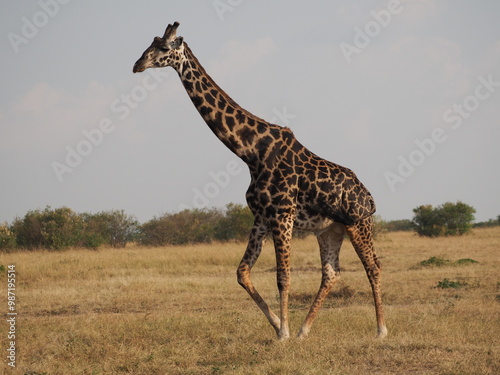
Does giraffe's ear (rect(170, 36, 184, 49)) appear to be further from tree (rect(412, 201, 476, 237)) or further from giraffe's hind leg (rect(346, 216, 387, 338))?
tree (rect(412, 201, 476, 237))

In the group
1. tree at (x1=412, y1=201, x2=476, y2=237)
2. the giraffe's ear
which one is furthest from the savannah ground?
tree at (x1=412, y1=201, x2=476, y2=237)

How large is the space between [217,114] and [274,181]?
3.68 feet

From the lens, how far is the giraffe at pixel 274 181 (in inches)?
297

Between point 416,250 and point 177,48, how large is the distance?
1844 cm

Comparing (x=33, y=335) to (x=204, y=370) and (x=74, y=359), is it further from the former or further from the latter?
(x=204, y=370)

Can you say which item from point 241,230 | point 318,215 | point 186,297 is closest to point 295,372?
point 318,215

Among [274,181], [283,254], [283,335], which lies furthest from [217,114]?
[283,335]

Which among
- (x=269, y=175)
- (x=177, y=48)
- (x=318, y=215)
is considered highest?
(x=177, y=48)

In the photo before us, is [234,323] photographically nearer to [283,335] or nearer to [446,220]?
[283,335]

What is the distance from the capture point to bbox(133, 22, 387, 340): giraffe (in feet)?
24.7

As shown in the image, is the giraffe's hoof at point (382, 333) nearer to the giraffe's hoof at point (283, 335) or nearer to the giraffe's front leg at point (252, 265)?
the giraffe's hoof at point (283, 335)

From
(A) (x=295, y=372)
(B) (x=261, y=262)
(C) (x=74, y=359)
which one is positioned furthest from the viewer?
(B) (x=261, y=262)

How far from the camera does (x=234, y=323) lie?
9.05 meters

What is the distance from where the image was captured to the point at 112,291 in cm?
1326
